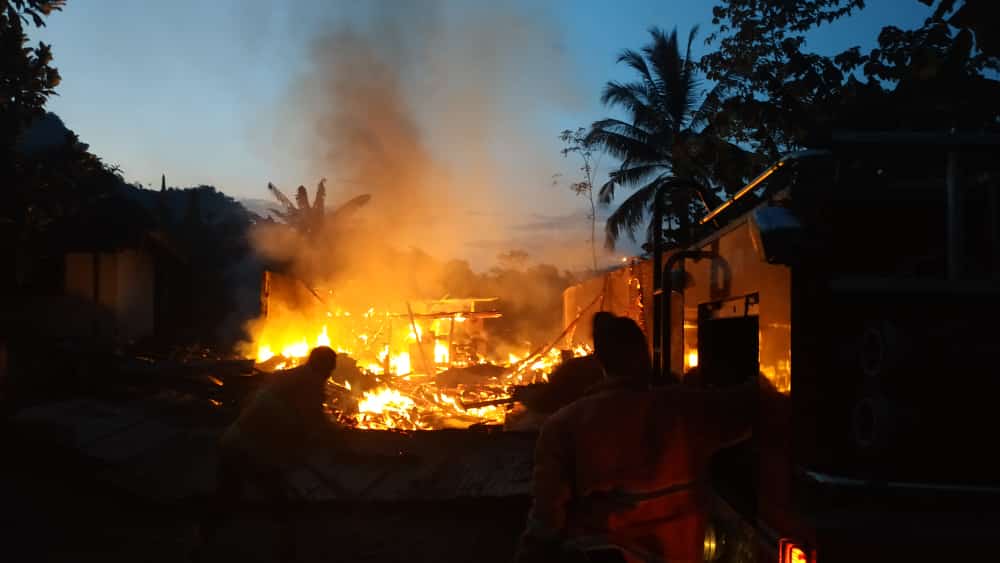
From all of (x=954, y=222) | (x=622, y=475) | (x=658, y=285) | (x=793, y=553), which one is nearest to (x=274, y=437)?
(x=658, y=285)

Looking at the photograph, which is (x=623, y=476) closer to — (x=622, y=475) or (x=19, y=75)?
(x=622, y=475)

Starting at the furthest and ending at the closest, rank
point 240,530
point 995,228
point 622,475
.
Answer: point 240,530, point 622,475, point 995,228

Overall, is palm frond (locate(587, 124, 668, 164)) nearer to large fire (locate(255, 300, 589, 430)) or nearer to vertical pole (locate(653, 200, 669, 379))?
large fire (locate(255, 300, 589, 430))

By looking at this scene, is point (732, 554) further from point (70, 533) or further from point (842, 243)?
point (70, 533)

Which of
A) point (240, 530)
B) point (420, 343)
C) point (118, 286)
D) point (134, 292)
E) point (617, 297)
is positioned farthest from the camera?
point (420, 343)

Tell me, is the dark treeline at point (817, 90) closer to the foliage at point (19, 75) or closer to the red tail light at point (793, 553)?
the red tail light at point (793, 553)

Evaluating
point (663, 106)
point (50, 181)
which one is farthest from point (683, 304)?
point (663, 106)

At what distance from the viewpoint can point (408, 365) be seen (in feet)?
68.9

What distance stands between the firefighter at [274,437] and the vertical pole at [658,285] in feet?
9.55

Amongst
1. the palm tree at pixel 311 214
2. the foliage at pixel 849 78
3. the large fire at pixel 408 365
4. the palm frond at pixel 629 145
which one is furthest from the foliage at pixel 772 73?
the palm tree at pixel 311 214

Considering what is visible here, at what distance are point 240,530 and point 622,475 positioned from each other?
256 inches

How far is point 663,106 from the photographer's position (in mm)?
23500

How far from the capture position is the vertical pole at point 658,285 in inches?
177

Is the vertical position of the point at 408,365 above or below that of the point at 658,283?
below
